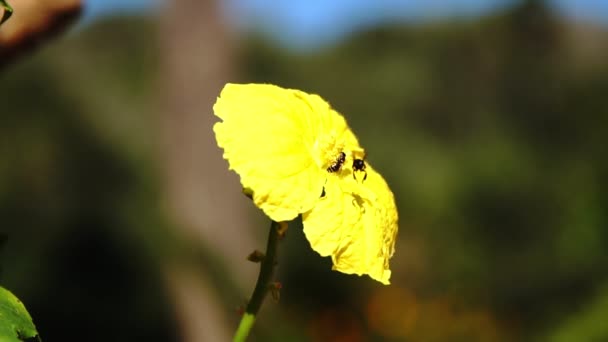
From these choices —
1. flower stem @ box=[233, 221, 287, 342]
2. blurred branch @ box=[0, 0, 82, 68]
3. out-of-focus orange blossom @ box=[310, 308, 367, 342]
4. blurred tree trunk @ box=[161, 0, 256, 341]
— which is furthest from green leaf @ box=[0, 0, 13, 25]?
out-of-focus orange blossom @ box=[310, 308, 367, 342]

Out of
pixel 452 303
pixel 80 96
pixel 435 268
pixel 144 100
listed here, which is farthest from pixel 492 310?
pixel 144 100

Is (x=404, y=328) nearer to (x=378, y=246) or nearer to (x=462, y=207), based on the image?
(x=462, y=207)

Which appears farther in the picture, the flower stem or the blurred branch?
the blurred branch

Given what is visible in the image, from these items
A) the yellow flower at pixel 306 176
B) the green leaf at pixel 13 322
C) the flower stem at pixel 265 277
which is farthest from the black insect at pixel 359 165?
the green leaf at pixel 13 322

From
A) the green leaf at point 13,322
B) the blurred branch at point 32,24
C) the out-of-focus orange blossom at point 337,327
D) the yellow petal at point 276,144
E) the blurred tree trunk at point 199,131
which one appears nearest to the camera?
the green leaf at point 13,322

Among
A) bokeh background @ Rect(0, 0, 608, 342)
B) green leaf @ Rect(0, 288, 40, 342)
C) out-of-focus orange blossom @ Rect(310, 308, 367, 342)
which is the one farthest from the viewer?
out-of-focus orange blossom @ Rect(310, 308, 367, 342)

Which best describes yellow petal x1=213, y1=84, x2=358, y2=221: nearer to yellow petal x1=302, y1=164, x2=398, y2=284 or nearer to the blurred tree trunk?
yellow petal x1=302, y1=164, x2=398, y2=284

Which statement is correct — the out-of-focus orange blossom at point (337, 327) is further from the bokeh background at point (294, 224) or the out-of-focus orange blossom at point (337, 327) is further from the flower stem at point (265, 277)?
the flower stem at point (265, 277)
